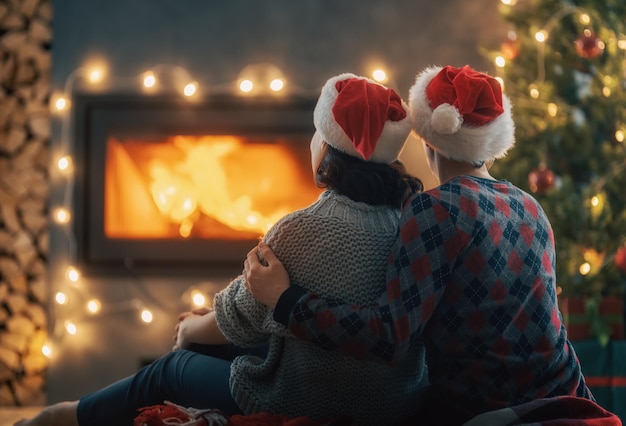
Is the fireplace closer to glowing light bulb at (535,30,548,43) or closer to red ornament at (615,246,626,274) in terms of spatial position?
glowing light bulb at (535,30,548,43)

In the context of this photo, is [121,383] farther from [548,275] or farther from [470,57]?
[470,57]

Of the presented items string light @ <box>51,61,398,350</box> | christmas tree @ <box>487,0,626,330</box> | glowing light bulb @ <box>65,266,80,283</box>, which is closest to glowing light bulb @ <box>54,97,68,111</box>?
string light @ <box>51,61,398,350</box>

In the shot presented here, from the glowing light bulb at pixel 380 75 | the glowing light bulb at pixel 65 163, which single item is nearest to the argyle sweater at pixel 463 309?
the glowing light bulb at pixel 380 75

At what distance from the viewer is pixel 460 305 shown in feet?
4.44

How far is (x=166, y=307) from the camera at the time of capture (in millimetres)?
3160

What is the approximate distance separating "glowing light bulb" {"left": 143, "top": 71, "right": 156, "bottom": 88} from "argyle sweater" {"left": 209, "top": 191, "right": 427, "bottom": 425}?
74.4 inches

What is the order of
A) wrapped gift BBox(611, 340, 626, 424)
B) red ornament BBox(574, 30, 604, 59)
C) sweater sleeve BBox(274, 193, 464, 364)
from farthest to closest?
red ornament BBox(574, 30, 604, 59), wrapped gift BBox(611, 340, 626, 424), sweater sleeve BBox(274, 193, 464, 364)

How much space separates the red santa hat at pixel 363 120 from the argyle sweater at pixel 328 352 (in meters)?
0.10

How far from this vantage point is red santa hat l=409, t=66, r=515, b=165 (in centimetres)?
146

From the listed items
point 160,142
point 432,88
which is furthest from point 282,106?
point 432,88

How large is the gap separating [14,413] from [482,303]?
89.2 inches

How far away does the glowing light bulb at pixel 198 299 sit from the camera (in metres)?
3.14

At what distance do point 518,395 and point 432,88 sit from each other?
55 centimetres

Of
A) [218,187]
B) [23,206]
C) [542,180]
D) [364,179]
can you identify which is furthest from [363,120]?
[23,206]
